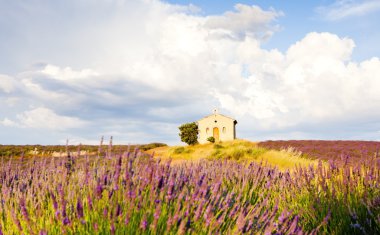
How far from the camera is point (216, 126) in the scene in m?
30.9

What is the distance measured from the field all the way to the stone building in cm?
2517

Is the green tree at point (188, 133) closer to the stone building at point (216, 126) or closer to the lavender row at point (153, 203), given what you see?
the stone building at point (216, 126)

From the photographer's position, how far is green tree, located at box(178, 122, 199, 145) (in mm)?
28781

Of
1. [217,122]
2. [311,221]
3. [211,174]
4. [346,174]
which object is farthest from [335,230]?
[217,122]

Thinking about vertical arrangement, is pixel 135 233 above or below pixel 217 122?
below

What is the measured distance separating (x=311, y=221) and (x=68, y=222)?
108 inches

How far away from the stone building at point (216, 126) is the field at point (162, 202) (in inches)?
991

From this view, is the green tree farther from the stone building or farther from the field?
the field

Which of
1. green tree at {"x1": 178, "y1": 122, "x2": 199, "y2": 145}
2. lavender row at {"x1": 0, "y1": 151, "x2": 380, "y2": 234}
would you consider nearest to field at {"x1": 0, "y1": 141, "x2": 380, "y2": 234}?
lavender row at {"x1": 0, "y1": 151, "x2": 380, "y2": 234}

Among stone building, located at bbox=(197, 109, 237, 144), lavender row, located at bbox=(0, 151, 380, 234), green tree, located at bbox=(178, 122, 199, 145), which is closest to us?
lavender row, located at bbox=(0, 151, 380, 234)

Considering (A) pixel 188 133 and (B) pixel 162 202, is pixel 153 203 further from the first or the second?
(A) pixel 188 133

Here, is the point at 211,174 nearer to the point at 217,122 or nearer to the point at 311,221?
the point at 311,221

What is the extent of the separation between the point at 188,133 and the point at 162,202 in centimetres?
2632

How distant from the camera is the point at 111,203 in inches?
92.6
